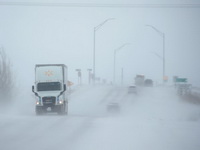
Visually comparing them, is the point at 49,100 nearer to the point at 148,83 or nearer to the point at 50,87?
the point at 50,87

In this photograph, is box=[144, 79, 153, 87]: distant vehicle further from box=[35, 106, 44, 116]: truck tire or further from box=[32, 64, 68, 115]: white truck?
box=[35, 106, 44, 116]: truck tire

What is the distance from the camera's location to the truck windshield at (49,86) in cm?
3928

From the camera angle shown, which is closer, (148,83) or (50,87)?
(50,87)

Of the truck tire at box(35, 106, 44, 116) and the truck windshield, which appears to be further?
the truck tire at box(35, 106, 44, 116)

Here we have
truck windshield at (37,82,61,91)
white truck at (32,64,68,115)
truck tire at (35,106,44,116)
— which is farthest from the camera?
truck tire at (35,106,44,116)

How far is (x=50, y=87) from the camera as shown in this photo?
39469 millimetres

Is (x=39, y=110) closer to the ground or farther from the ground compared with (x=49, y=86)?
closer to the ground

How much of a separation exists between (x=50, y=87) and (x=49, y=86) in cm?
12

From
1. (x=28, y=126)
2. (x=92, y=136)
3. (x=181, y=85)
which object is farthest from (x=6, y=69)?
(x=92, y=136)

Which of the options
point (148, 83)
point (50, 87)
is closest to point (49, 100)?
point (50, 87)

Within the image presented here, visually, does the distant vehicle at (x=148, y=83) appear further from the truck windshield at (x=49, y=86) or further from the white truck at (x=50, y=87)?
the truck windshield at (x=49, y=86)

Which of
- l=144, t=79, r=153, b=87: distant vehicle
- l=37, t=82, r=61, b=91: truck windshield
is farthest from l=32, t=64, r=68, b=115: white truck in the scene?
l=144, t=79, r=153, b=87: distant vehicle

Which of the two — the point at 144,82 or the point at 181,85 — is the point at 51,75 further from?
the point at 144,82

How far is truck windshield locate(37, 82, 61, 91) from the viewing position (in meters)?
39.3
